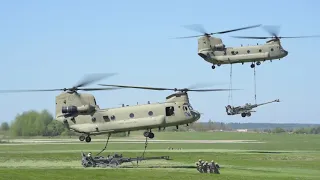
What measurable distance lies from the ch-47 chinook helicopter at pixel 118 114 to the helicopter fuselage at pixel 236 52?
18.9 meters

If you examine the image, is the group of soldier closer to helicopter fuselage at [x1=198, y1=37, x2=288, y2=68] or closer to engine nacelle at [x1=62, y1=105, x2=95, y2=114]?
engine nacelle at [x1=62, y1=105, x2=95, y2=114]

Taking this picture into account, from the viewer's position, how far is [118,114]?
69.4 m

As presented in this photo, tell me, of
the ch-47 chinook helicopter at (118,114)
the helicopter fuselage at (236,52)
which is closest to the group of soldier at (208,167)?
the ch-47 chinook helicopter at (118,114)

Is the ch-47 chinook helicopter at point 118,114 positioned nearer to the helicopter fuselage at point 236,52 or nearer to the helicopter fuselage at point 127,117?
the helicopter fuselage at point 127,117

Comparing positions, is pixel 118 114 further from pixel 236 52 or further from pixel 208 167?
pixel 236 52

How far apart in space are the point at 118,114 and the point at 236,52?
21222 mm

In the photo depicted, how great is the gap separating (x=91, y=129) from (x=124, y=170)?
19.6 feet

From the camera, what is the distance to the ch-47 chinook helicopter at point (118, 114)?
67500 mm

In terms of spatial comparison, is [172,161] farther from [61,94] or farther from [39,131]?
[39,131]

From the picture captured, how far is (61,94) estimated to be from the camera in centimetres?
6962

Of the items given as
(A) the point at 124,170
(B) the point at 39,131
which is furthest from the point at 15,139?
(A) the point at 124,170

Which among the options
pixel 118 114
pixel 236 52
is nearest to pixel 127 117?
pixel 118 114

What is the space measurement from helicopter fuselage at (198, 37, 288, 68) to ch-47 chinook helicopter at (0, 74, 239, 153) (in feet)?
62.0

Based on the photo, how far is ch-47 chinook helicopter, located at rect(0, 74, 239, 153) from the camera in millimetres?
67500
